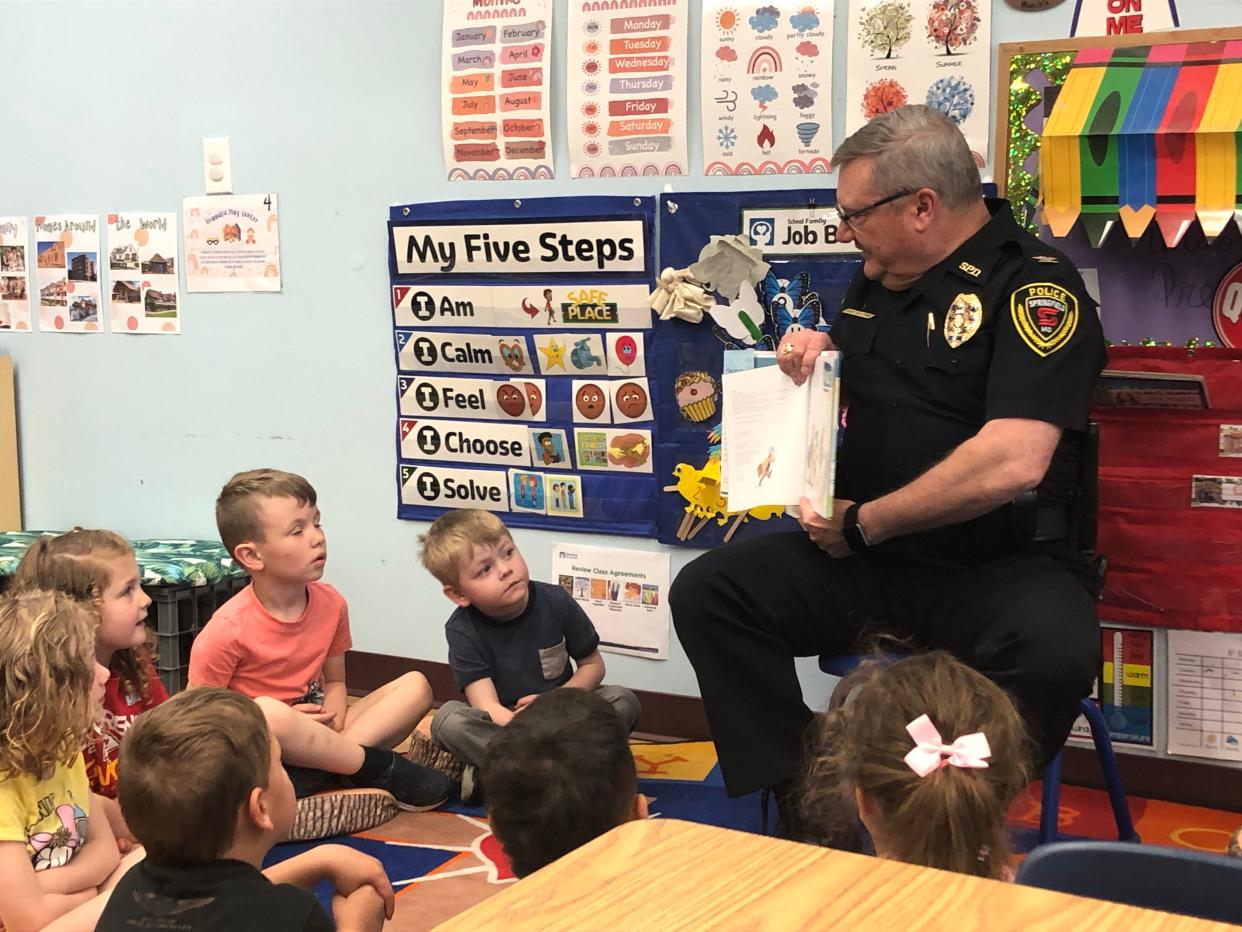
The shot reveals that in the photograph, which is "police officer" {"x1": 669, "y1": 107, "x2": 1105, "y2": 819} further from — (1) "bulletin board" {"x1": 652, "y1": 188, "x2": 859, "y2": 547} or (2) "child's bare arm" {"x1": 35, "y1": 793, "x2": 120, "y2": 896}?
(2) "child's bare arm" {"x1": 35, "y1": 793, "x2": 120, "y2": 896}

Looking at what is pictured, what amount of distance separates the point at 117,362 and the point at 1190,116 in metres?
3.26

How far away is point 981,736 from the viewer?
1.27 m

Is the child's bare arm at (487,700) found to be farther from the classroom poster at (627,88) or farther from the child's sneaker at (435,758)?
the classroom poster at (627,88)

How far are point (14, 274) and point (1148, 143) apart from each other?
11.8 ft

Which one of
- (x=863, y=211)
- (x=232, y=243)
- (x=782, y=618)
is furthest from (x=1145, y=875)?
(x=232, y=243)

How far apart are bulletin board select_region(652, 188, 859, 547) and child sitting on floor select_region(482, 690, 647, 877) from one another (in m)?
1.57

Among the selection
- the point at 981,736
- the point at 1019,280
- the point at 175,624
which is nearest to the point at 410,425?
the point at 175,624

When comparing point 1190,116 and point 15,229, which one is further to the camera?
point 15,229

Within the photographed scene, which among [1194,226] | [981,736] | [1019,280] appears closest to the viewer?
[981,736]

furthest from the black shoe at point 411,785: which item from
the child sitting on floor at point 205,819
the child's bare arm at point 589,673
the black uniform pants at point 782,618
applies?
the child sitting on floor at point 205,819

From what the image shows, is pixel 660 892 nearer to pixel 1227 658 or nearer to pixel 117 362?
pixel 1227 658

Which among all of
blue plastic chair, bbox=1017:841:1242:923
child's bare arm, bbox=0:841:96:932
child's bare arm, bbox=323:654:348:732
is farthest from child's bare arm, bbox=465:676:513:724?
blue plastic chair, bbox=1017:841:1242:923

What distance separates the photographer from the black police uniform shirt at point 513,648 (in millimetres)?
2910

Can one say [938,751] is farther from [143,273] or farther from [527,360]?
[143,273]
